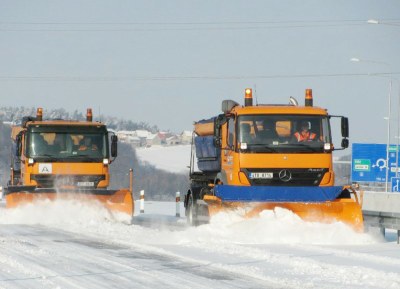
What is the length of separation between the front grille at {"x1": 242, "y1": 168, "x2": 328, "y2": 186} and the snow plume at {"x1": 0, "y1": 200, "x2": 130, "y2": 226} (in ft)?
17.0

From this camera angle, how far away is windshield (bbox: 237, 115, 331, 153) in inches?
731

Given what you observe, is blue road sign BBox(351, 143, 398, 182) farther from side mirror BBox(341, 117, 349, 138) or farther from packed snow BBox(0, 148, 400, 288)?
side mirror BBox(341, 117, 349, 138)

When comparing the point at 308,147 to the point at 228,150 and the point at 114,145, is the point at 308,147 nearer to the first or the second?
the point at 228,150

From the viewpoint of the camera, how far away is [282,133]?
18734mm

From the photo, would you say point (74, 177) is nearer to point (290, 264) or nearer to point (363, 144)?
point (290, 264)

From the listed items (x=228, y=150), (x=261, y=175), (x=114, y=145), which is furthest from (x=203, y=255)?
(x=114, y=145)

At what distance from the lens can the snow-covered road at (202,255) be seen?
10.9 m

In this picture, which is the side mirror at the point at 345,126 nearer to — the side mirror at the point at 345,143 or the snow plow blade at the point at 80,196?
the side mirror at the point at 345,143

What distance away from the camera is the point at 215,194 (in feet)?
60.8

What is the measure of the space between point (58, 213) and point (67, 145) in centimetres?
231

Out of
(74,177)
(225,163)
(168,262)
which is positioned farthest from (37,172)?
(168,262)

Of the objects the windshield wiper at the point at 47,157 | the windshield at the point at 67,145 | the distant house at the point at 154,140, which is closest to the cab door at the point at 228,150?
the windshield at the point at 67,145

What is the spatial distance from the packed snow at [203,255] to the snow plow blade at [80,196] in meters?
0.62

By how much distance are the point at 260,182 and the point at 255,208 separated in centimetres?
84
